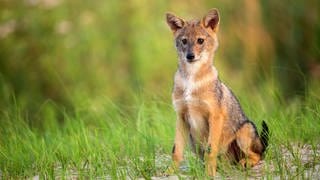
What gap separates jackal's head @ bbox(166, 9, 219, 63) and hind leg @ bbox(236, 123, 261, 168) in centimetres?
72

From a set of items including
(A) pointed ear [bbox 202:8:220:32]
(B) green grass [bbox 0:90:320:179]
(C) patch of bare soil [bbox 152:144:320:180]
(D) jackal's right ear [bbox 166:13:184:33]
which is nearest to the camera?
(C) patch of bare soil [bbox 152:144:320:180]

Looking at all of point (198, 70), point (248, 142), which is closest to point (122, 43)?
point (198, 70)

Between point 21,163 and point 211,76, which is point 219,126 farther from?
point 21,163

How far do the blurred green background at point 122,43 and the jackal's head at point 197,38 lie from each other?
5.93 m

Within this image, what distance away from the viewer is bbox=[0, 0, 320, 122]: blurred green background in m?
14.2

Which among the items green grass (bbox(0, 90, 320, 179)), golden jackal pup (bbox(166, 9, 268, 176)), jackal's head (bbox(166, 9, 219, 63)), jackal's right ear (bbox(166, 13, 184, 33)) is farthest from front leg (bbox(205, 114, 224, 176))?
jackal's right ear (bbox(166, 13, 184, 33))

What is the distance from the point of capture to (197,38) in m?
7.70

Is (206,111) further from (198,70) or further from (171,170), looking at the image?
(171,170)

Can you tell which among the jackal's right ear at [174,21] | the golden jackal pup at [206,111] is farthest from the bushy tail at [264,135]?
the jackal's right ear at [174,21]

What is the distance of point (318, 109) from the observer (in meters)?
8.04

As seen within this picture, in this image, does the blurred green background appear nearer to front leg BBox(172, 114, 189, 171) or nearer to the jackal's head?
the jackal's head

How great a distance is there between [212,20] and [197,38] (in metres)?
0.25

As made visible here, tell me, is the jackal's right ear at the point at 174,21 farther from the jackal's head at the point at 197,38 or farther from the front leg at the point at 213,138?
the front leg at the point at 213,138

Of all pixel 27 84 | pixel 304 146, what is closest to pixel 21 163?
pixel 304 146
